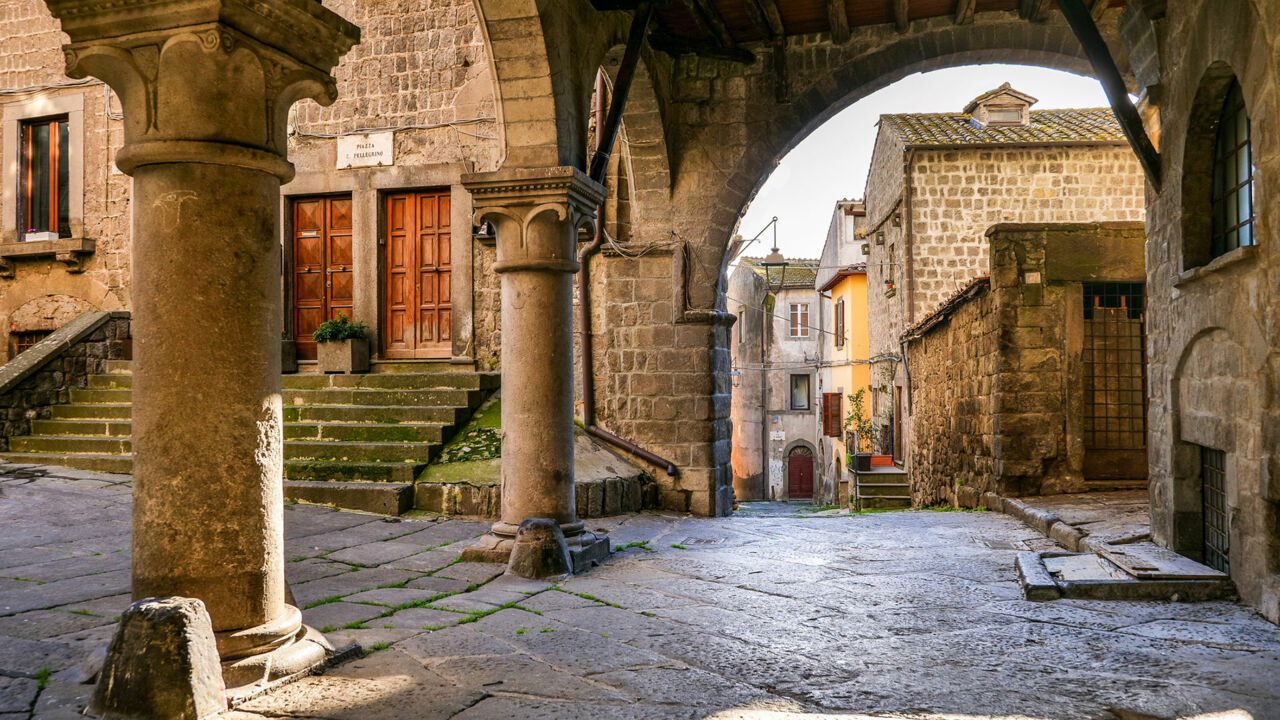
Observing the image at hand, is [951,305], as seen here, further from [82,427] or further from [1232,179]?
[82,427]

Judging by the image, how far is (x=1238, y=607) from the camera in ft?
13.1

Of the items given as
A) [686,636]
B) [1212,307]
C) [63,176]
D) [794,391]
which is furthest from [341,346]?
[794,391]

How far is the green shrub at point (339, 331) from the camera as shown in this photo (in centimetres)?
956

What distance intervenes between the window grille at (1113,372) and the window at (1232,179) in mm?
3659

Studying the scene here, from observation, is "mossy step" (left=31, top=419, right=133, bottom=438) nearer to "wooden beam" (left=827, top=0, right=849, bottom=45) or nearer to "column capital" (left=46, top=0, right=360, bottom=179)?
"column capital" (left=46, top=0, right=360, bottom=179)

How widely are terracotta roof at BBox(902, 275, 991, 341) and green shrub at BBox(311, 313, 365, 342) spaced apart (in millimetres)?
6360

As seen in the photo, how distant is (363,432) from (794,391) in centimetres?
2288

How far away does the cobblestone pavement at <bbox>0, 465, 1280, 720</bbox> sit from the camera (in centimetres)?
269

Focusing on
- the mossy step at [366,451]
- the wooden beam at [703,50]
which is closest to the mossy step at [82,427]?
the mossy step at [366,451]

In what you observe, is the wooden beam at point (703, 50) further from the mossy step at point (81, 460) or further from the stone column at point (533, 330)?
the mossy step at point (81, 460)

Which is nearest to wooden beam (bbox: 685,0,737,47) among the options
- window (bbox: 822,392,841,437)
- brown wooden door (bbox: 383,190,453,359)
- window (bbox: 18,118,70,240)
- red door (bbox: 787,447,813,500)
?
brown wooden door (bbox: 383,190,453,359)

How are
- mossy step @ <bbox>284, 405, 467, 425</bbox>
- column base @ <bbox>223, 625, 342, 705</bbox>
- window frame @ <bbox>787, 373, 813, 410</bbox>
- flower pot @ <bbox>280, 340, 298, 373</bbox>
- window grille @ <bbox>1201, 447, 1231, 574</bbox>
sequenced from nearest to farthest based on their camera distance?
column base @ <bbox>223, 625, 342, 705</bbox> < window grille @ <bbox>1201, 447, 1231, 574</bbox> < mossy step @ <bbox>284, 405, 467, 425</bbox> < flower pot @ <bbox>280, 340, 298, 373</bbox> < window frame @ <bbox>787, 373, 813, 410</bbox>

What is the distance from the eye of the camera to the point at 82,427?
8555mm

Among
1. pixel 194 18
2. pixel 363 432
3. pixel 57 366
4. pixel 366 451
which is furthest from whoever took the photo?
pixel 57 366
